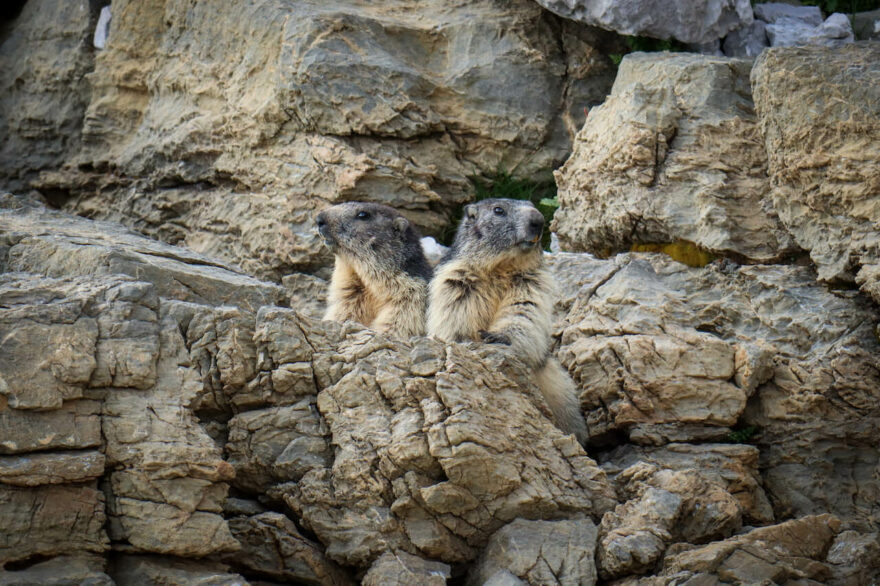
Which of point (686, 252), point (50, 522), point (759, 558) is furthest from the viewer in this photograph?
point (686, 252)

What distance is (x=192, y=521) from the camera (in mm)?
5898

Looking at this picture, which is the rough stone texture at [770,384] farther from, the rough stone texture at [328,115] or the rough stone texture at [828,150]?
the rough stone texture at [328,115]

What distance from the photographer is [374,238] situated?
375 inches

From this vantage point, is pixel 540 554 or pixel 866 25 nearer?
pixel 540 554

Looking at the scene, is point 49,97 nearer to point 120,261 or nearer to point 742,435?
point 120,261

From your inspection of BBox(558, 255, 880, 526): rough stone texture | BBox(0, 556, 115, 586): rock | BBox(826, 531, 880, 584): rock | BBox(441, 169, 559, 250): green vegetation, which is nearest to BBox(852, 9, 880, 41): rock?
BBox(441, 169, 559, 250): green vegetation

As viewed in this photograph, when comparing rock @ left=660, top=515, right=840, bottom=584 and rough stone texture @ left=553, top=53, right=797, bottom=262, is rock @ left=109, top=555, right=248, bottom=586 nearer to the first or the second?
rock @ left=660, top=515, right=840, bottom=584

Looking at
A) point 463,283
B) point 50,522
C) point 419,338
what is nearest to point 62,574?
point 50,522

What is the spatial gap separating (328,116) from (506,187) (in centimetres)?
208

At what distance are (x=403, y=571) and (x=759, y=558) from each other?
2.07 m

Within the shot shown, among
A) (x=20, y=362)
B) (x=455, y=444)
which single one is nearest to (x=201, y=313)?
(x=20, y=362)

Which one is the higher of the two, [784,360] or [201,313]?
[201,313]

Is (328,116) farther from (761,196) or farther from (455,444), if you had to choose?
(455,444)

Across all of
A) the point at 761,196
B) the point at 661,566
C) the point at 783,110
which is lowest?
the point at 661,566
